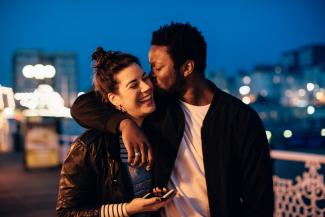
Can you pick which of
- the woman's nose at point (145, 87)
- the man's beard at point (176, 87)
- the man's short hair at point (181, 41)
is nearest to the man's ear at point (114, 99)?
the woman's nose at point (145, 87)

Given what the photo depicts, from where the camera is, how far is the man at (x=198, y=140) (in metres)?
2.12

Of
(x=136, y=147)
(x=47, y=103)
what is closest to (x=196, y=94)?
(x=136, y=147)

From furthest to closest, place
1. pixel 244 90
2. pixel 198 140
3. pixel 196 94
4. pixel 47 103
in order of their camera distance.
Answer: pixel 244 90 < pixel 47 103 < pixel 196 94 < pixel 198 140

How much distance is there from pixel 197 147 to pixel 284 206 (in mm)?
3890

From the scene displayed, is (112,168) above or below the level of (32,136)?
above

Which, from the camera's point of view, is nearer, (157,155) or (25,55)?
(157,155)

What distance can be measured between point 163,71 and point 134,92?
11.4 inches

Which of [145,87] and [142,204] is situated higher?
[145,87]

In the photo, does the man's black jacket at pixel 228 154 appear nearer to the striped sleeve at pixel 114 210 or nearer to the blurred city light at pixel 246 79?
the striped sleeve at pixel 114 210

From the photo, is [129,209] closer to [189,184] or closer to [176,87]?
[189,184]

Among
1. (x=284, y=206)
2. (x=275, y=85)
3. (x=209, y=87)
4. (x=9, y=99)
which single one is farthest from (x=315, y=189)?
(x=275, y=85)

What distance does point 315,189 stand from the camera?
16.7ft

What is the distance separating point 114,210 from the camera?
6.44 ft

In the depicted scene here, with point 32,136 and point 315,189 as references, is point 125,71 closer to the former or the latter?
point 315,189
